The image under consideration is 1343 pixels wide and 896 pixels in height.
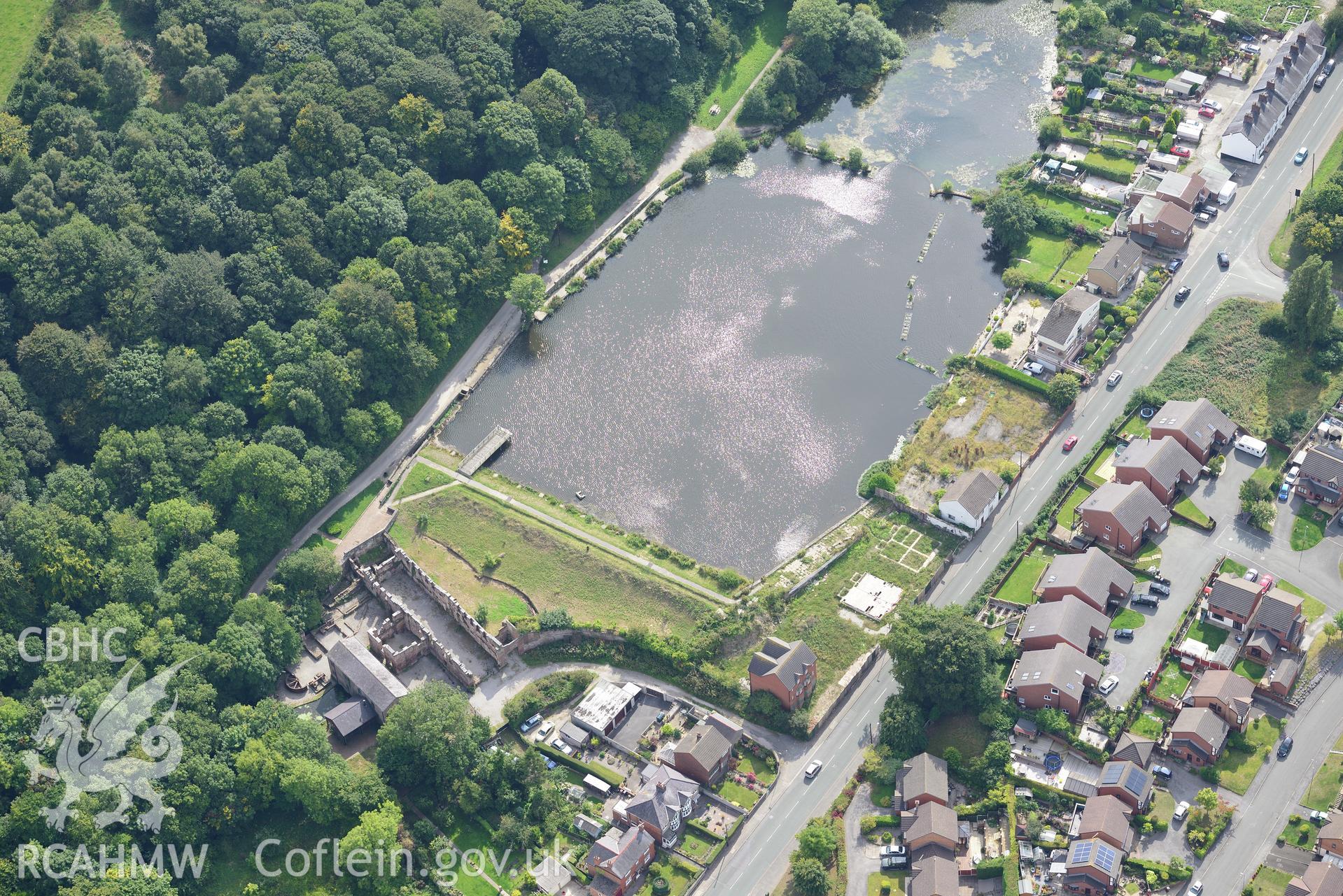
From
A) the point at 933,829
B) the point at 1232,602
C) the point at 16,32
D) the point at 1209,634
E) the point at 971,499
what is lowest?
the point at 933,829

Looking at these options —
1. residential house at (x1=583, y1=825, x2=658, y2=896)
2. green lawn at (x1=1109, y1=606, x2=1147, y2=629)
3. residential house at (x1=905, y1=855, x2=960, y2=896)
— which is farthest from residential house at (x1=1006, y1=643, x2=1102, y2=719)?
residential house at (x1=583, y1=825, x2=658, y2=896)

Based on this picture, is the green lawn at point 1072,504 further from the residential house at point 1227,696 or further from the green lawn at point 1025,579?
the residential house at point 1227,696

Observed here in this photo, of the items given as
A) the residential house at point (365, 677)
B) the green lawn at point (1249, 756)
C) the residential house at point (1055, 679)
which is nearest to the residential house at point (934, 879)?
the residential house at point (1055, 679)

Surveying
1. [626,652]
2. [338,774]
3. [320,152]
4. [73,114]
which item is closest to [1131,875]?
[626,652]

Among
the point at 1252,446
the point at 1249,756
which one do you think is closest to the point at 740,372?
the point at 1252,446

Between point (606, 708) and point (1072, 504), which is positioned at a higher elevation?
point (1072, 504)

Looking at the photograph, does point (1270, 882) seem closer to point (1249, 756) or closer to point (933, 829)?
point (1249, 756)

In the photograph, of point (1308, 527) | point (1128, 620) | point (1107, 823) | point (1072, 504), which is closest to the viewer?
point (1107, 823)
